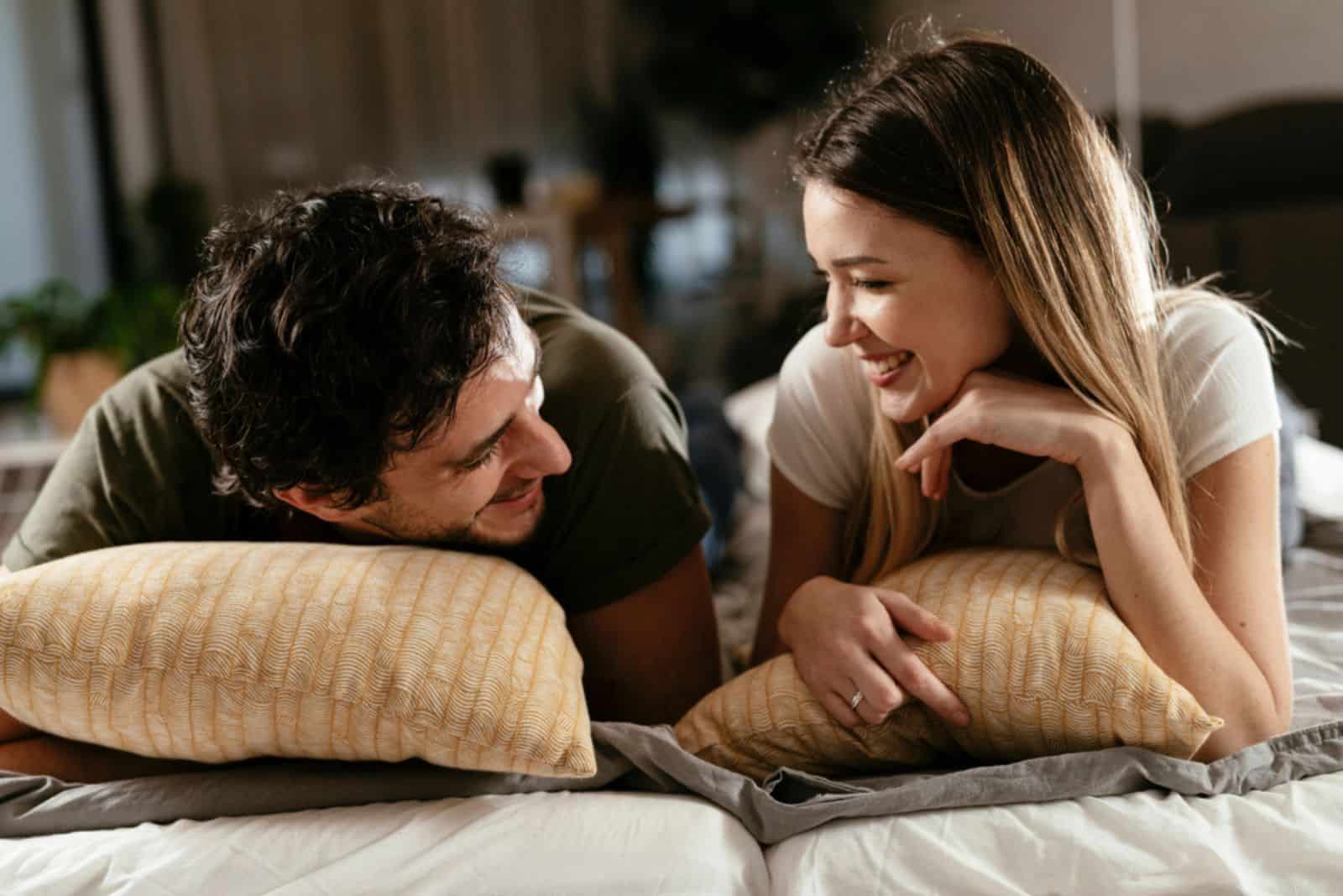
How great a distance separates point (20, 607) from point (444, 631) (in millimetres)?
330

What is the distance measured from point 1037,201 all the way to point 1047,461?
0.25 metres

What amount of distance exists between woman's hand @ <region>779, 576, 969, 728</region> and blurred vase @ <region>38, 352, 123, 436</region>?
2.31 meters

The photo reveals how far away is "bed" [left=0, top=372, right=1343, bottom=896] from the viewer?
0.82 metres

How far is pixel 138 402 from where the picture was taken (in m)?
1.21

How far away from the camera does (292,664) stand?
921mm

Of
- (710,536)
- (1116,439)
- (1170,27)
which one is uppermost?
(1170,27)

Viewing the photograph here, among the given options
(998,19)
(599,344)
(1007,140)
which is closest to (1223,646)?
(1007,140)

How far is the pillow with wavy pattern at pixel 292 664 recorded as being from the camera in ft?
2.97

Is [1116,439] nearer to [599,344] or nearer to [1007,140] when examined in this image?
[1007,140]

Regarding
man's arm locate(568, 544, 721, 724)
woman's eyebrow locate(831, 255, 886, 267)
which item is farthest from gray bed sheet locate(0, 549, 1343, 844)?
woman's eyebrow locate(831, 255, 886, 267)

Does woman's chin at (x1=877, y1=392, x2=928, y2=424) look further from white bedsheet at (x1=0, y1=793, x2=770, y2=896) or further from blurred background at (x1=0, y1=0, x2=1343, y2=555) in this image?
blurred background at (x1=0, y1=0, x2=1343, y2=555)

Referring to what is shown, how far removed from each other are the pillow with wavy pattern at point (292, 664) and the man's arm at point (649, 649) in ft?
0.54

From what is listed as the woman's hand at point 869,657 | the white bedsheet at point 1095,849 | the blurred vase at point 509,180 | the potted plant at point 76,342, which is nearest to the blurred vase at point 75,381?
the potted plant at point 76,342

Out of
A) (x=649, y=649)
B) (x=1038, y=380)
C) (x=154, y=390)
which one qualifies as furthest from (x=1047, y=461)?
(x=154, y=390)
